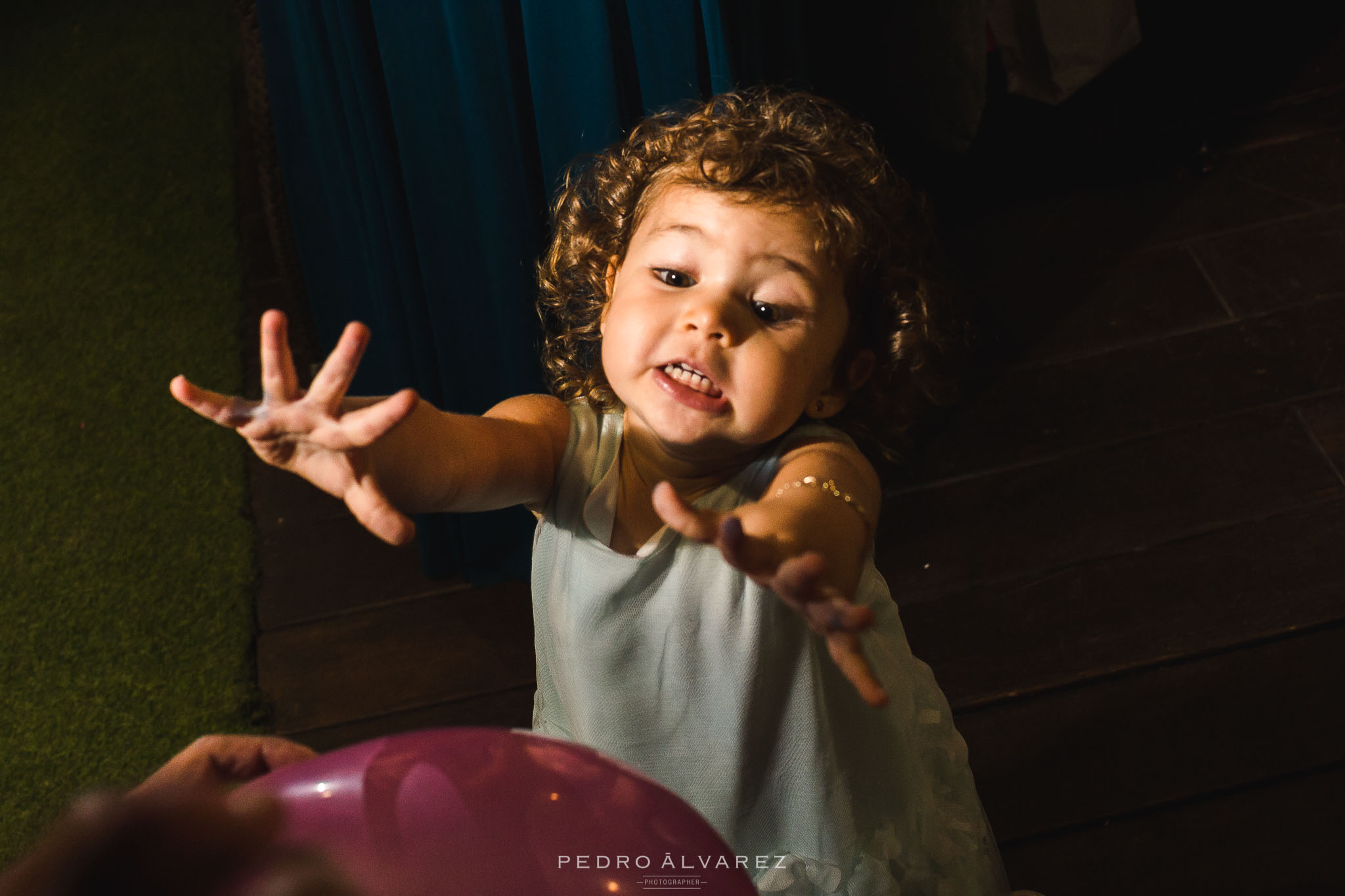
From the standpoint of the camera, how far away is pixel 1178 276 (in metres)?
1.95

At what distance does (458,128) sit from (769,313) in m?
0.48

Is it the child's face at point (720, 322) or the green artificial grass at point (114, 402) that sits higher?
the child's face at point (720, 322)

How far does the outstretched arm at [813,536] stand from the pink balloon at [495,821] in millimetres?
149

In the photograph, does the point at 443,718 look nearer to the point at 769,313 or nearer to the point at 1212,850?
the point at 769,313

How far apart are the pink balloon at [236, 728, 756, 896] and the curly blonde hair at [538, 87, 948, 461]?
52 cm

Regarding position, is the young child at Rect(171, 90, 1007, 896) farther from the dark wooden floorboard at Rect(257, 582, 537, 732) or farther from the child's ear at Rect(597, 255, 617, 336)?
the dark wooden floorboard at Rect(257, 582, 537, 732)

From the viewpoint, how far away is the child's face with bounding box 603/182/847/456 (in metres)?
0.81

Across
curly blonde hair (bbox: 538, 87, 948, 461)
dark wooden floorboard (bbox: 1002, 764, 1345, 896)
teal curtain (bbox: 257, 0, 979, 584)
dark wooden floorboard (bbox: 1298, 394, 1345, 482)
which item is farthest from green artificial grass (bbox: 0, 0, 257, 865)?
dark wooden floorboard (bbox: 1298, 394, 1345, 482)

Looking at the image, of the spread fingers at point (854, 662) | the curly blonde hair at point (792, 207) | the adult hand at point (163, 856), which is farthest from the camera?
the curly blonde hair at point (792, 207)

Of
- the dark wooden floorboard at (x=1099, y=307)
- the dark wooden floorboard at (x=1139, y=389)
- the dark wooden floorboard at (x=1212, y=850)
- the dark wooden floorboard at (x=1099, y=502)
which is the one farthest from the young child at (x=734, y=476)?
the dark wooden floorboard at (x=1099, y=307)

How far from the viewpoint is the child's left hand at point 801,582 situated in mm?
605

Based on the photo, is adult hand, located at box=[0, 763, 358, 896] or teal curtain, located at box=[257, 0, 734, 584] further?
teal curtain, located at box=[257, 0, 734, 584]

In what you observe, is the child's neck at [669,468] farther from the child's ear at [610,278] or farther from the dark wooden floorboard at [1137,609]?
the dark wooden floorboard at [1137,609]

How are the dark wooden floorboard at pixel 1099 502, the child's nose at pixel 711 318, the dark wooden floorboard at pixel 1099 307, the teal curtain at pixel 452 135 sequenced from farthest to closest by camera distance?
the dark wooden floorboard at pixel 1099 307
the dark wooden floorboard at pixel 1099 502
the teal curtain at pixel 452 135
the child's nose at pixel 711 318
